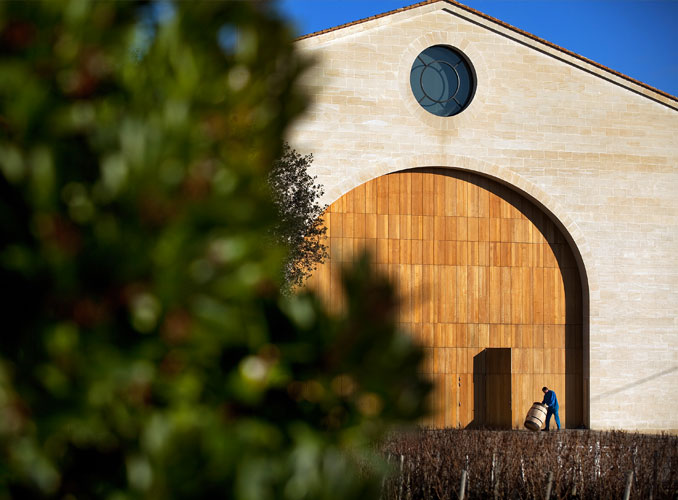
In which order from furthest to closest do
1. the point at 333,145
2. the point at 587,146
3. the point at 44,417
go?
the point at 587,146, the point at 333,145, the point at 44,417

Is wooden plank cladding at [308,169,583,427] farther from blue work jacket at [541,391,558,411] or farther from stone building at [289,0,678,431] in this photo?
blue work jacket at [541,391,558,411]

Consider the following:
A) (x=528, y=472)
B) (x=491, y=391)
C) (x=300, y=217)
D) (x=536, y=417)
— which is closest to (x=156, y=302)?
(x=528, y=472)

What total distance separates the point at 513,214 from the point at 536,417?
6055 millimetres

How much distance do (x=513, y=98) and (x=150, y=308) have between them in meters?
23.7

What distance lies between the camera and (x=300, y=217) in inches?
804

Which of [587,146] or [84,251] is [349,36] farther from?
[84,251]

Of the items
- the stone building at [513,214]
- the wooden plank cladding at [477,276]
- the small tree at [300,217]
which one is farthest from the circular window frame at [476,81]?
the small tree at [300,217]

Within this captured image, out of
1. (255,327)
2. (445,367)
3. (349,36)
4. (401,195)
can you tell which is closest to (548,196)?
(401,195)

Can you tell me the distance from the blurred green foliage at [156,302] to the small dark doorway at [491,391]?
74.3 feet

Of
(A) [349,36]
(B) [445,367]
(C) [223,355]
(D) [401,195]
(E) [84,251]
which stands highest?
(A) [349,36]

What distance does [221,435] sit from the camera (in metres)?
1.97

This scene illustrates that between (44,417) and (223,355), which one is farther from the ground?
(223,355)

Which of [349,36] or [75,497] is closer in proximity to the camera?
[75,497]

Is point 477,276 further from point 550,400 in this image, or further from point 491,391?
point 550,400
